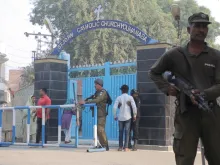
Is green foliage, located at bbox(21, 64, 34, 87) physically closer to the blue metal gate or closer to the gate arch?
the gate arch

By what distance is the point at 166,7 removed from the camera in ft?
149

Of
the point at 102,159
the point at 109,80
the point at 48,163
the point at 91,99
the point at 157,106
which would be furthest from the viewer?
the point at 109,80

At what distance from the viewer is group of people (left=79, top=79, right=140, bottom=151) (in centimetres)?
1001

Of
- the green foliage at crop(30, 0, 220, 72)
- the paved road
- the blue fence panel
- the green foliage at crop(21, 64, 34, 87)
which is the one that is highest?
the green foliage at crop(30, 0, 220, 72)

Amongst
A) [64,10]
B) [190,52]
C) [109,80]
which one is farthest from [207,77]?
[64,10]

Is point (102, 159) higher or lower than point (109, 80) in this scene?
lower

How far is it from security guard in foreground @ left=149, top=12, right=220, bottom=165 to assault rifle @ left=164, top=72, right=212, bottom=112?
4cm

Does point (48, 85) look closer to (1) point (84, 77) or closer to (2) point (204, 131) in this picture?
(1) point (84, 77)

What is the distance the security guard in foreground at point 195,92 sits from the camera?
356cm

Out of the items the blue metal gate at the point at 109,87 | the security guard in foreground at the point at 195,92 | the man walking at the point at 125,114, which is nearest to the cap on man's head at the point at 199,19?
the security guard in foreground at the point at 195,92

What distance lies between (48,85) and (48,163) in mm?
6147

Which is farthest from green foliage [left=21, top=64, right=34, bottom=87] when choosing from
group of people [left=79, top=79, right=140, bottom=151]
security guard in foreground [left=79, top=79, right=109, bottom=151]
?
security guard in foreground [left=79, top=79, right=109, bottom=151]

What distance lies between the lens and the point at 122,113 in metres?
10.4

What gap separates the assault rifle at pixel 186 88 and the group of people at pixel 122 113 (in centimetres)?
620
